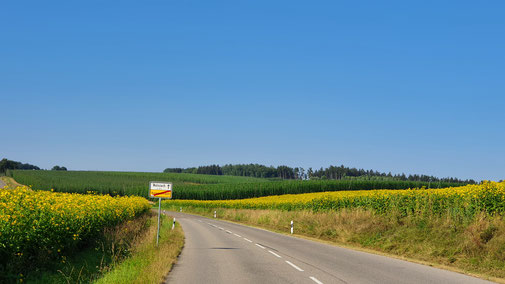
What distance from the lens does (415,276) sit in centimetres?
1177

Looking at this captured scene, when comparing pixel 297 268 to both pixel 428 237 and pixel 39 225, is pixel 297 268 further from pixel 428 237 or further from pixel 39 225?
pixel 39 225

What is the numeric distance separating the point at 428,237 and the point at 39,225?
47.5 feet

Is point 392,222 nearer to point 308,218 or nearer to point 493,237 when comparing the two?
point 493,237

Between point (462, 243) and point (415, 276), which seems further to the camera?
point (462, 243)

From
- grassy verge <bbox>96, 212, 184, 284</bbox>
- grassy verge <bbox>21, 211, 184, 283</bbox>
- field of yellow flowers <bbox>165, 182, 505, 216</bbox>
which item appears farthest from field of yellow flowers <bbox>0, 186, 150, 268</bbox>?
field of yellow flowers <bbox>165, 182, 505, 216</bbox>

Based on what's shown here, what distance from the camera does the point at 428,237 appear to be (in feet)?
57.5

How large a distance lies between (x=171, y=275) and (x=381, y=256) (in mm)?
8966

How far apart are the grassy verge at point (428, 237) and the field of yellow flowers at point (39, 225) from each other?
1251cm

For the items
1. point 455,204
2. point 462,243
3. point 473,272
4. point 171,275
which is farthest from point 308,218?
point 171,275

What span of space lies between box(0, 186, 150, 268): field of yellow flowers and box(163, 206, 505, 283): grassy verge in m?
12.5

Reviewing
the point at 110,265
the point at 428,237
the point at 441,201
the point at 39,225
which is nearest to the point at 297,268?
the point at 110,265

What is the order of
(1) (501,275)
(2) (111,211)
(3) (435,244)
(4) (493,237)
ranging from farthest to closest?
(2) (111,211) → (3) (435,244) → (4) (493,237) → (1) (501,275)

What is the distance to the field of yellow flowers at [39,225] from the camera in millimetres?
11461

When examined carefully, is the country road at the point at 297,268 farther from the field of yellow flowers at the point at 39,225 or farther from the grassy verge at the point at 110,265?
the field of yellow flowers at the point at 39,225
